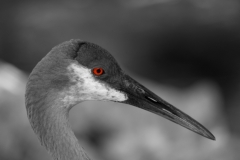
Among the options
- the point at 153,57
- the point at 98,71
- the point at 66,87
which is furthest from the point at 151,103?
the point at 153,57

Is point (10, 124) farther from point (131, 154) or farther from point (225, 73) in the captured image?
point (225, 73)

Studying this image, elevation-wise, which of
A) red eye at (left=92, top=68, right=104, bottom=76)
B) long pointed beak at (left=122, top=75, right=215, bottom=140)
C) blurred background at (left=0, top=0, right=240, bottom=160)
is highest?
blurred background at (left=0, top=0, right=240, bottom=160)

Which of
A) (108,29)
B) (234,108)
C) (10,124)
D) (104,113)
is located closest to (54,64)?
(10,124)

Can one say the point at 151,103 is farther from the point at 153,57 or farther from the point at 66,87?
the point at 153,57

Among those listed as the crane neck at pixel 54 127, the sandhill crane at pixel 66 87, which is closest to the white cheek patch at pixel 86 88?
the sandhill crane at pixel 66 87

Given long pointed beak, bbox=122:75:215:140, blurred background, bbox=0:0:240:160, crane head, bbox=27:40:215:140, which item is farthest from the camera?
blurred background, bbox=0:0:240:160

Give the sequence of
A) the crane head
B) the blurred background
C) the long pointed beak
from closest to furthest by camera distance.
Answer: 1. the crane head
2. the long pointed beak
3. the blurred background

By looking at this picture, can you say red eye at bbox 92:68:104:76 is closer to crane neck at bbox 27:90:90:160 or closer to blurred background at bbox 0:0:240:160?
crane neck at bbox 27:90:90:160

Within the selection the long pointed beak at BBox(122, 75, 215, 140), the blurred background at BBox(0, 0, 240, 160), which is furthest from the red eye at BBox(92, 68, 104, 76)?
the blurred background at BBox(0, 0, 240, 160)
